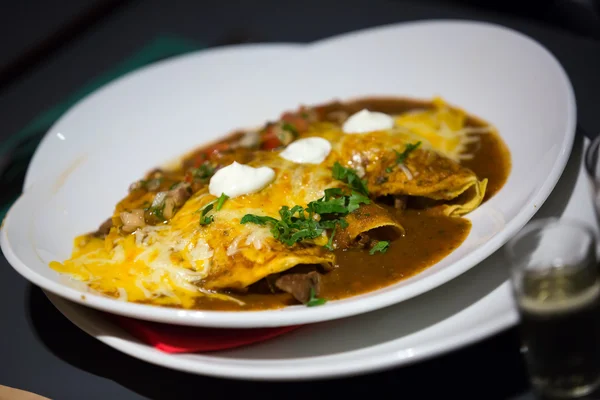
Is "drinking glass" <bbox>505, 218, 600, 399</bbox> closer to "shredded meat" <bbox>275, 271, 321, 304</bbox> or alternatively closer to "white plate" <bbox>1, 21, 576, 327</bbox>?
"white plate" <bbox>1, 21, 576, 327</bbox>

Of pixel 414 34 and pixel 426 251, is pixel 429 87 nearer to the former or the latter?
pixel 414 34

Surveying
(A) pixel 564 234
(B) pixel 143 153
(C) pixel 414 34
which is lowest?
(B) pixel 143 153

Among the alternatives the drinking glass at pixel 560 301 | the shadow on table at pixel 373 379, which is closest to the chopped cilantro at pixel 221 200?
the shadow on table at pixel 373 379

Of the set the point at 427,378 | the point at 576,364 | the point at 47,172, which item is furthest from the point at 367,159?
the point at 47,172

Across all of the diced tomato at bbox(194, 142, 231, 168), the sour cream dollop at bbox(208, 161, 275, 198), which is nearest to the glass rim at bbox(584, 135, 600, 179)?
the sour cream dollop at bbox(208, 161, 275, 198)

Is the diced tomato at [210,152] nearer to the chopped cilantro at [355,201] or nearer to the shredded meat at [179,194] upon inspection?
the shredded meat at [179,194]

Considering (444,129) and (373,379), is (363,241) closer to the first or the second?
(373,379)
